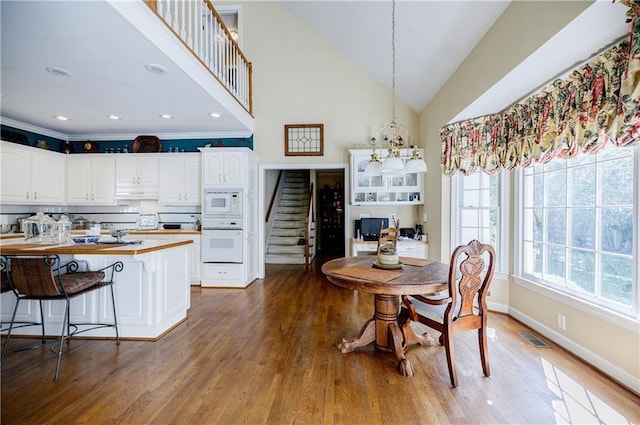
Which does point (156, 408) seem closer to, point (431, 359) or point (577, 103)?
point (431, 359)

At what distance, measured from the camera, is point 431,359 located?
2.39 m

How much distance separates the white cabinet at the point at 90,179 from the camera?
16.4 feet

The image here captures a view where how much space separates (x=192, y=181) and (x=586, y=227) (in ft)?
17.1

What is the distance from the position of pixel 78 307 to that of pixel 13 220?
3.04m

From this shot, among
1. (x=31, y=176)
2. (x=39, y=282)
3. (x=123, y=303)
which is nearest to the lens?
(x=39, y=282)

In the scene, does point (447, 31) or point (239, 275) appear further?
point (239, 275)

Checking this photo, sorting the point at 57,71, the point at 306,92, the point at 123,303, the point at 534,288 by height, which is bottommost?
the point at 123,303

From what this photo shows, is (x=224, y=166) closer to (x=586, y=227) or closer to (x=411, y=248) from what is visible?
(x=411, y=248)

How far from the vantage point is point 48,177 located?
470 cm

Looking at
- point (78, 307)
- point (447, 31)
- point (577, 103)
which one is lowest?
point (78, 307)

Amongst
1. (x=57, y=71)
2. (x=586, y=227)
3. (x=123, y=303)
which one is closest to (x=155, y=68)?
(x=57, y=71)

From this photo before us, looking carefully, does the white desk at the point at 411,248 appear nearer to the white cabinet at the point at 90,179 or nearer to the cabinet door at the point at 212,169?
the cabinet door at the point at 212,169

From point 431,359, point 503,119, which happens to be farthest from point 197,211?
point 503,119

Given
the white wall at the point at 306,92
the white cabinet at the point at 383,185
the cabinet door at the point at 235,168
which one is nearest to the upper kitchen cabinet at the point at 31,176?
the cabinet door at the point at 235,168
